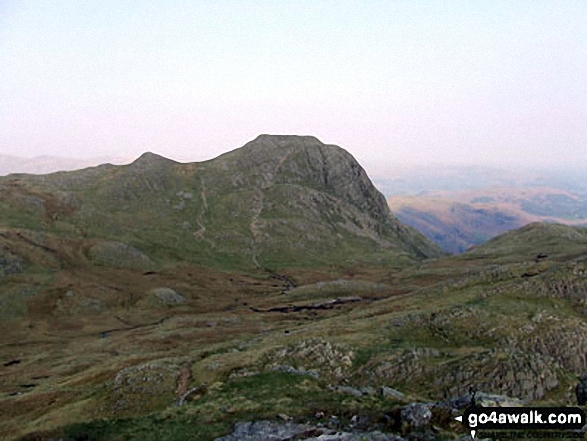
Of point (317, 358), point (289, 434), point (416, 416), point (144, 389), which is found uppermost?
point (416, 416)

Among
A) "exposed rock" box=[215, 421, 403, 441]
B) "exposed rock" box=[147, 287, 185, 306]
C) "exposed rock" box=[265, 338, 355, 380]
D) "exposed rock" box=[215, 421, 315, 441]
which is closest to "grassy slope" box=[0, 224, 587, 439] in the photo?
"exposed rock" box=[265, 338, 355, 380]

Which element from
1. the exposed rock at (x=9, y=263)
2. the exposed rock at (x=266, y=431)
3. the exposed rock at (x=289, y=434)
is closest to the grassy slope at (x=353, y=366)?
the exposed rock at (x=266, y=431)

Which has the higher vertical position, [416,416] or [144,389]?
[416,416]

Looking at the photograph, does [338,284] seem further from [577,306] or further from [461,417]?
[461,417]

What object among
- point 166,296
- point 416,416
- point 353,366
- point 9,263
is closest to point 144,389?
point 353,366

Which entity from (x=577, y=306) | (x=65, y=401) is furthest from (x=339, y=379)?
(x=577, y=306)

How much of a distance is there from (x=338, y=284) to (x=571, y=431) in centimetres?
16918

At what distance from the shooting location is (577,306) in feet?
269

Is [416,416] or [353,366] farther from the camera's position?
[353,366]

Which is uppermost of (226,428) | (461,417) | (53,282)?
(461,417)

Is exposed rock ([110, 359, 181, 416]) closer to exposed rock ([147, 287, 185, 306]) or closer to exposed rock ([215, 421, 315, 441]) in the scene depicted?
exposed rock ([215, 421, 315, 441])

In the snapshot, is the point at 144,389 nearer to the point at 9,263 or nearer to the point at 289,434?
the point at 289,434

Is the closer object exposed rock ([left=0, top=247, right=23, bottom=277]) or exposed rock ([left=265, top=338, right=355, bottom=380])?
exposed rock ([left=265, top=338, right=355, bottom=380])

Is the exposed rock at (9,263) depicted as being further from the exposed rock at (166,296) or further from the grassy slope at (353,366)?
the grassy slope at (353,366)
